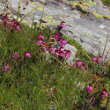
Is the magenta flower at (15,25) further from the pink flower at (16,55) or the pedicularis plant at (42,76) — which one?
the pink flower at (16,55)

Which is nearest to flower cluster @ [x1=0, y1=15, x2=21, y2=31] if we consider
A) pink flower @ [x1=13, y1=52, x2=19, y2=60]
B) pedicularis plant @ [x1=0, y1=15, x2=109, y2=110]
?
pedicularis plant @ [x1=0, y1=15, x2=109, y2=110]

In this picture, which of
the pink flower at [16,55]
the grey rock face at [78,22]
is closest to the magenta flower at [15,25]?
the pink flower at [16,55]

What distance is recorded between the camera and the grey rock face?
21.0 ft

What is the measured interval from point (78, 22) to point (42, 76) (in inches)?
135

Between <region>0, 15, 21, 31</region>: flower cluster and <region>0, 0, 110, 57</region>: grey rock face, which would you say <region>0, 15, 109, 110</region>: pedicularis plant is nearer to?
<region>0, 15, 21, 31</region>: flower cluster

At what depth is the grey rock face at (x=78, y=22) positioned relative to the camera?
6.39 metres

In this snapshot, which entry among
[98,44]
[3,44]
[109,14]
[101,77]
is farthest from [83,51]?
[109,14]

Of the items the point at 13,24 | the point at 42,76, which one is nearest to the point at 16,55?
the point at 42,76

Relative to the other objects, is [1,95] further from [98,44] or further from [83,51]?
[98,44]

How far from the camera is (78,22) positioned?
293 inches

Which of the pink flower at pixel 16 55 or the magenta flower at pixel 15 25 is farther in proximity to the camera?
the magenta flower at pixel 15 25

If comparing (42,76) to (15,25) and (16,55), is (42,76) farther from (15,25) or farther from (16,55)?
(15,25)

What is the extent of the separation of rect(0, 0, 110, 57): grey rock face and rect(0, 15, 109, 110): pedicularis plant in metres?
1.35

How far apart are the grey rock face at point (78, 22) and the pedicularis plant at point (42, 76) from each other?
1346 millimetres
